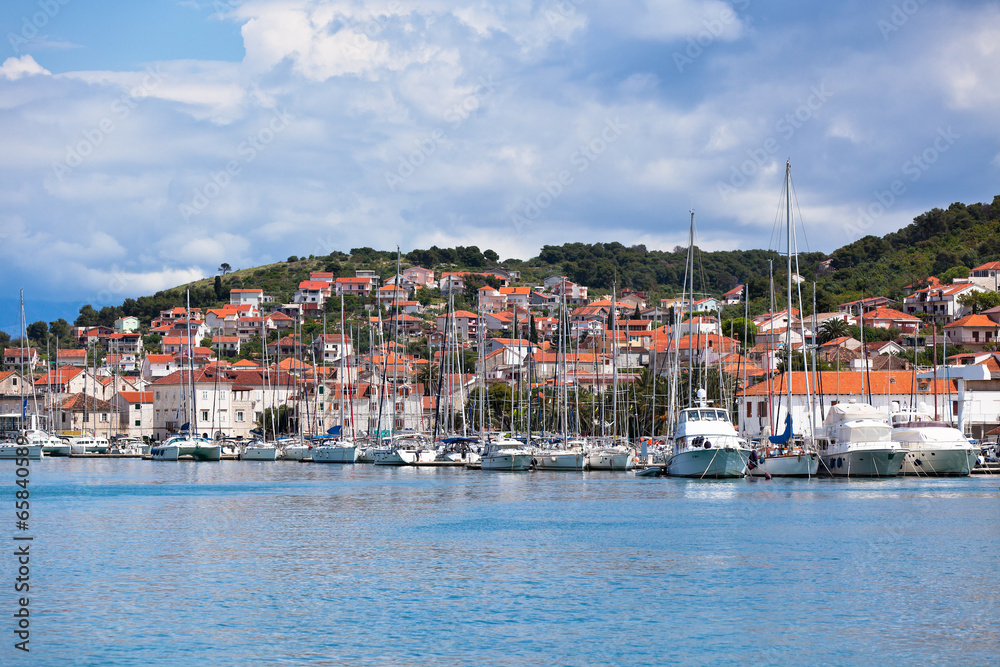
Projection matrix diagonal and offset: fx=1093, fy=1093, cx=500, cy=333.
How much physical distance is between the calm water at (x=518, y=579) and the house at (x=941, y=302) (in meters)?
98.1

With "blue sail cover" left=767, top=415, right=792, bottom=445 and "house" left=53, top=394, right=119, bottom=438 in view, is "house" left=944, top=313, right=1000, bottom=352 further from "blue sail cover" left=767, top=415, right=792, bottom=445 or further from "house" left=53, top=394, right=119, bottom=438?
"house" left=53, top=394, right=119, bottom=438

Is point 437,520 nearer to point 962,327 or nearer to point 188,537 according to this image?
point 188,537

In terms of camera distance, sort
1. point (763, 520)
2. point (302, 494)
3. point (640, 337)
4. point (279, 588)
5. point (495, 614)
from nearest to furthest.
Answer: point (495, 614), point (279, 588), point (763, 520), point (302, 494), point (640, 337)

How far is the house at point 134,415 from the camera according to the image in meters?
132

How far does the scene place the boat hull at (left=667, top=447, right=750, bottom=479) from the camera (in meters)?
57.1

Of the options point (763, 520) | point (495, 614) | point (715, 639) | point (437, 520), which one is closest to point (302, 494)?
point (437, 520)

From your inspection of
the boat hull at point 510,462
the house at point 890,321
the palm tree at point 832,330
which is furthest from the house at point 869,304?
the boat hull at point 510,462

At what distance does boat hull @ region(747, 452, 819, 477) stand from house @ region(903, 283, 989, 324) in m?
87.5

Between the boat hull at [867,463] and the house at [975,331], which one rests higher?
the house at [975,331]

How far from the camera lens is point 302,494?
5478 cm

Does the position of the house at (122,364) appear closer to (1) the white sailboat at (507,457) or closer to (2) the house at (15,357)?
(2) the house at (15,357)

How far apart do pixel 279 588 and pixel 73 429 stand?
113690 millimetres

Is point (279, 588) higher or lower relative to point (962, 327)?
lower

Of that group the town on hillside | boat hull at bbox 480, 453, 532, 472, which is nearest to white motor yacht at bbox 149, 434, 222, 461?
the town on hillside
